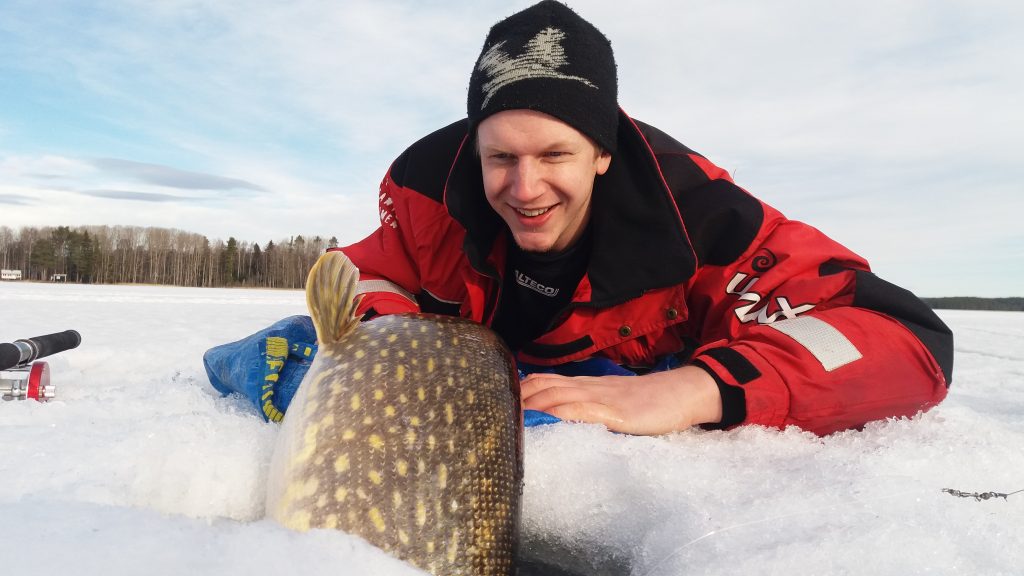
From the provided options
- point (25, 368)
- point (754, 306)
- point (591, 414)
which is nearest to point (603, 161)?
point (754, 306)

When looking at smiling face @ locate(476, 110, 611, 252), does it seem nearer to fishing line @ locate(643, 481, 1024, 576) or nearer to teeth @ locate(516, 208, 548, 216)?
teeth @ locate(516, 208, 548, 216)

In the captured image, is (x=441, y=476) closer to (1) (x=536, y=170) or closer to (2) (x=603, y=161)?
(1) (x=536, y=170)

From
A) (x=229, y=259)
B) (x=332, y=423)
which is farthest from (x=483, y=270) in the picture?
(x=229, y=259)

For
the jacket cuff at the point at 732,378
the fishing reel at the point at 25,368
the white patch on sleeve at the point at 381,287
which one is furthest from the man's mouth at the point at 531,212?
the fishing reel at the point at 25,368

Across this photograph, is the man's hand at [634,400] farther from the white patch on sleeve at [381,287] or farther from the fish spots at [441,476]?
the white patch on sleeve at [381,287]

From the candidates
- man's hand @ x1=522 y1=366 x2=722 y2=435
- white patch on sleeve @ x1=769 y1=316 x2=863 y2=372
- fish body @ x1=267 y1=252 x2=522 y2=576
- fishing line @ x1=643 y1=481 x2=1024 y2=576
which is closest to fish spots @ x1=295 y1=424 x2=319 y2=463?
fish body @ x1=267 y1=252 x2=522 y2=576

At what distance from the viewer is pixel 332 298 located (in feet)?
6.94

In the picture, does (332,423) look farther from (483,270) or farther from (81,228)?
(81,228)

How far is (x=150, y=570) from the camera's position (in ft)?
3.62

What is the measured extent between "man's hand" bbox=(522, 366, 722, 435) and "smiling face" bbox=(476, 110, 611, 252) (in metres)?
0.65

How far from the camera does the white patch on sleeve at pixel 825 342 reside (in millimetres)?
2266

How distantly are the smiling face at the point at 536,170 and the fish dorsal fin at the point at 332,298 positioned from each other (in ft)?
2.16

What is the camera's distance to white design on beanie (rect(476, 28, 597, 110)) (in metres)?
2.33

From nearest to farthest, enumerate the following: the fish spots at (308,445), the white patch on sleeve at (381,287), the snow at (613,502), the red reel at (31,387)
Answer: the snow at (613,502) < the fish spots at (308,445) < the white patch on sleeve at (381,287) < the red reel at (31,387)
